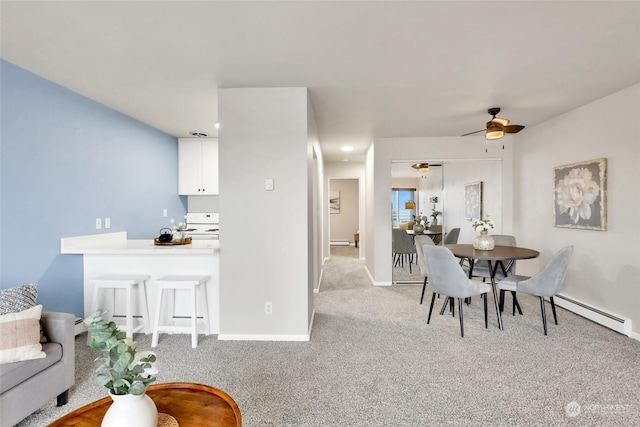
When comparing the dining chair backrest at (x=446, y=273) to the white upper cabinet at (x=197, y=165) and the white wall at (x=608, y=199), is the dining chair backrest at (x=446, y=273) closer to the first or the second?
the white wall at (x=608, y=199)

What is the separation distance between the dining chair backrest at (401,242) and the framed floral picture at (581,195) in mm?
1966

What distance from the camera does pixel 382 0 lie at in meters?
1.79

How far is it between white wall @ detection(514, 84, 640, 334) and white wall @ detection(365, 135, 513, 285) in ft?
2.06

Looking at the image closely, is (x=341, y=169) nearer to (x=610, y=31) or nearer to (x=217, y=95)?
(x=217, y=95)

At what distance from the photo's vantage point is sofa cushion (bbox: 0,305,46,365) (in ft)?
5.73

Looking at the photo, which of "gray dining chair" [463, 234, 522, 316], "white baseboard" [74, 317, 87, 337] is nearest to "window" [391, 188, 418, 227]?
"gray dining chair" [463, 234, 522, 316]

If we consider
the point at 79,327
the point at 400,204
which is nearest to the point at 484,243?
the point at 400,204

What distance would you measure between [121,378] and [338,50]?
231cm

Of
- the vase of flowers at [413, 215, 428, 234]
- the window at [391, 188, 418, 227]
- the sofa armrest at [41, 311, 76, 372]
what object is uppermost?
the window at [391, 188, 418, 227]

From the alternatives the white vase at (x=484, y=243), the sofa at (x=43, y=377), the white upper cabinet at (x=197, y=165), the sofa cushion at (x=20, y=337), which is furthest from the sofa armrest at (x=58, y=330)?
the white vase at (x=484, y=243)

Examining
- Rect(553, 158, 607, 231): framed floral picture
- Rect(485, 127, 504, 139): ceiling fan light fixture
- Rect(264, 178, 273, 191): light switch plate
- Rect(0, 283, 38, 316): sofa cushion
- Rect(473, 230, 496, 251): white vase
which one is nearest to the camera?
Rect(0, 283, 38, 316): sofa cushion

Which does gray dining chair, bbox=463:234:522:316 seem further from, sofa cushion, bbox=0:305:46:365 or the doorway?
the doorway

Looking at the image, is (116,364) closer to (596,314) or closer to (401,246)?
(596,314)

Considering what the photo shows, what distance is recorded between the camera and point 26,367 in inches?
70.6
